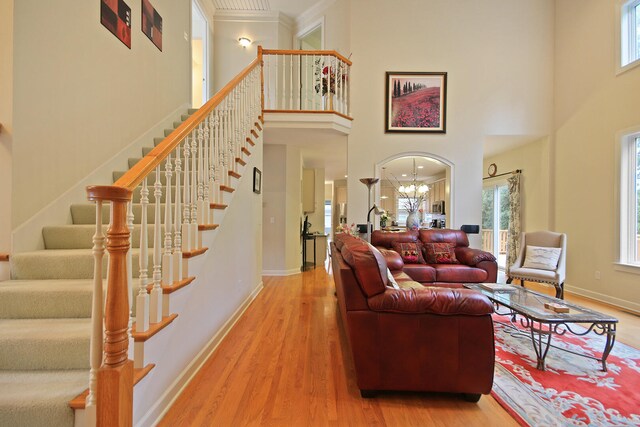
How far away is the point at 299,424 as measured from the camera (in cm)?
153

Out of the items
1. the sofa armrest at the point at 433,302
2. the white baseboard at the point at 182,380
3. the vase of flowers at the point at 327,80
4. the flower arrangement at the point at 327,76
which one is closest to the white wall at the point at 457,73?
the flower arrangement at the point at 327,76

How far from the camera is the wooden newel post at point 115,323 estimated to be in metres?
1.09

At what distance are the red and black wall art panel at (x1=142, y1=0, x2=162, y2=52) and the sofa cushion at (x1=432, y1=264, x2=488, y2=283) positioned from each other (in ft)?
16.0

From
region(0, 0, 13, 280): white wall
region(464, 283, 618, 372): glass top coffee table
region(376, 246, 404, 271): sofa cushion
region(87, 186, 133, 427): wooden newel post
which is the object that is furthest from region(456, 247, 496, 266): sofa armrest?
region(0, 0, 13, 280): white wall

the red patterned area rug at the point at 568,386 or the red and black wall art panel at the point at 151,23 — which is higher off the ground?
the red and black wall art panel at the point at 151,23

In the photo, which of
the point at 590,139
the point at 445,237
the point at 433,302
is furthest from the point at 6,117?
the point at 590,139

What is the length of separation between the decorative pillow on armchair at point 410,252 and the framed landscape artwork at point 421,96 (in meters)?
2.17

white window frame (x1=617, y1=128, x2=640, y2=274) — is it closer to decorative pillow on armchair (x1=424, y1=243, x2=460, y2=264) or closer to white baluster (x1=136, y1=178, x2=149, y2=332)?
decorative pillow on armchair (x1=424, y1=243, x2=460, y2=264)

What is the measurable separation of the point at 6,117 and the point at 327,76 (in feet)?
12.6

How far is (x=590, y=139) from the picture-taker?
4160mm

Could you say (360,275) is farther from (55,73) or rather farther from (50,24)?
(50,24)

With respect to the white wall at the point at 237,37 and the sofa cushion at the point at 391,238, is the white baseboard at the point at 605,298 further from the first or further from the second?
the white wall at the point at 237,37

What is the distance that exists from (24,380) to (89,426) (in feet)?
1.52

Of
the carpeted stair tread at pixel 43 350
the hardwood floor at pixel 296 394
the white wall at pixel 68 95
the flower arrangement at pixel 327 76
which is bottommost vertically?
the hardwood floor at pixel 296 394
